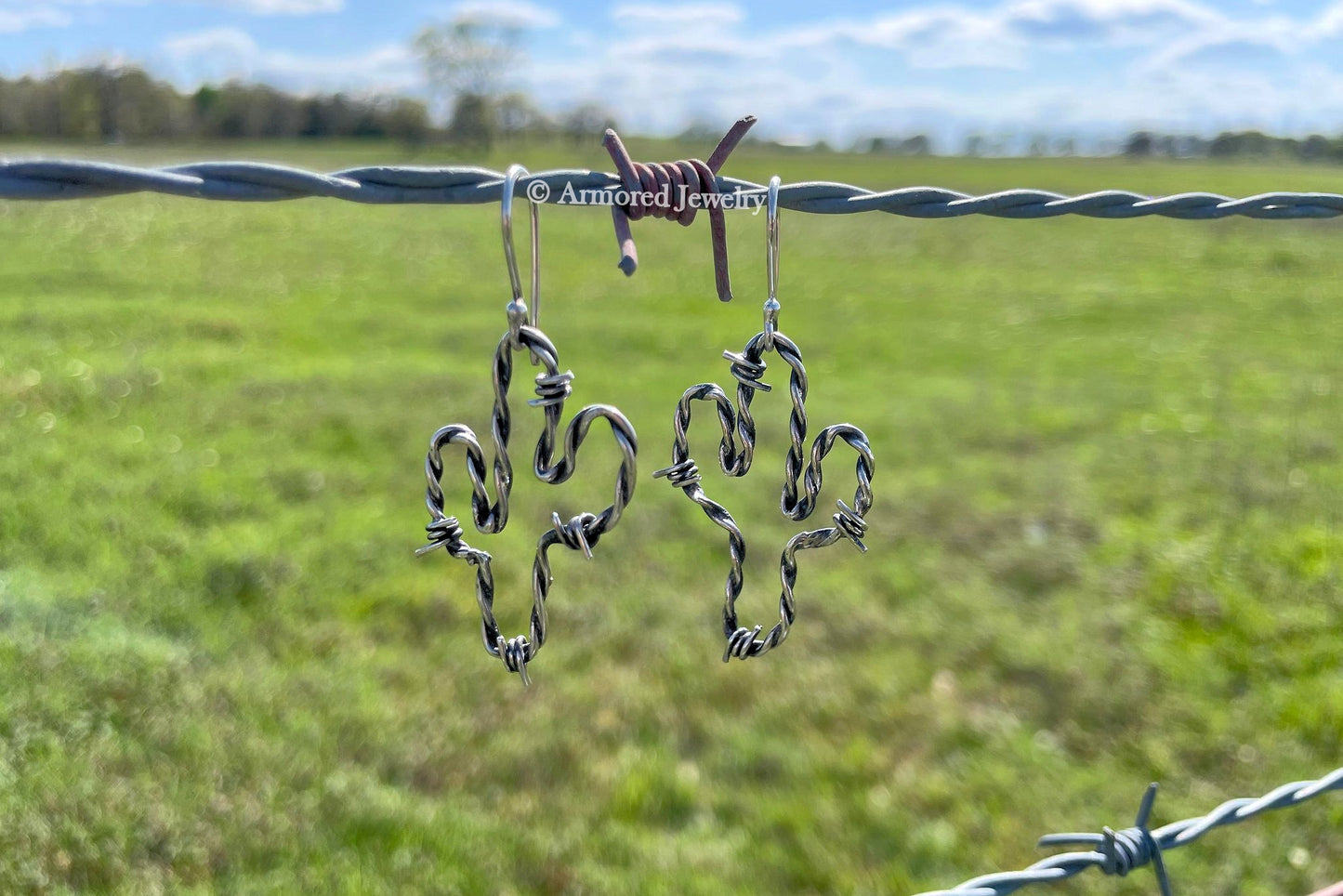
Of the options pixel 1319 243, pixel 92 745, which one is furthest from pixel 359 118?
pixel 92 745

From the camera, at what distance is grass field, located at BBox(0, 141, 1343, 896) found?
298cm

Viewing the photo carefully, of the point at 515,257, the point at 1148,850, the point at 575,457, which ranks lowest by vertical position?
the point at 1148,850

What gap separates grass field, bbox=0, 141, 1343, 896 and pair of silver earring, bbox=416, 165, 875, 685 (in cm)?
189

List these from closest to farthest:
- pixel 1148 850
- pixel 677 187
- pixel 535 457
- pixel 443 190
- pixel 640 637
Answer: pixel 535 457 → pixel 677 187 → pixel 443 190 → pixel 1148 850 → pixel 640 637

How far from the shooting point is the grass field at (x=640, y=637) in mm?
2982

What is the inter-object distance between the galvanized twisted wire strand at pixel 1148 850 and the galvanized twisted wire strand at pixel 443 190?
986 mm

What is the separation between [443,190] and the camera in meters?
1.42

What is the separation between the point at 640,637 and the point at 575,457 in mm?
2925

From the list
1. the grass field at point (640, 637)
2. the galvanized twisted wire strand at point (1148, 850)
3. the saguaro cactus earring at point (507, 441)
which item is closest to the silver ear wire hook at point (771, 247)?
the saguaro cactus earring at point (507, 441)

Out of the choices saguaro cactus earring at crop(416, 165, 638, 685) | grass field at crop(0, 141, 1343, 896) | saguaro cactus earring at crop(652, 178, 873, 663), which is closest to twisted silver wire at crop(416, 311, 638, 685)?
saguaro cactus earring at crop(416, 165, 638, 685)

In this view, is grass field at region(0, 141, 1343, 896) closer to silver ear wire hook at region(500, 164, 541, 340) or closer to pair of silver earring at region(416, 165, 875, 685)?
pair of silver earring at region(416, 165, 875, 685)

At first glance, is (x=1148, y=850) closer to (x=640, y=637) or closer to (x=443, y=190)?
(x=443, y=190)

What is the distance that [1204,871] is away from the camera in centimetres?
302

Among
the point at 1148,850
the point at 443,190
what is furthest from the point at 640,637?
the point at 443,190
